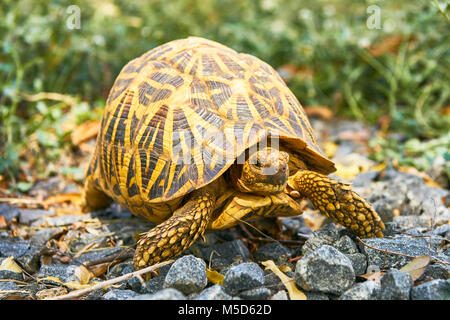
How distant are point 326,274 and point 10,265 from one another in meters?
1.77

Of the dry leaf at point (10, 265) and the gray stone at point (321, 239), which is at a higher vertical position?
the gray stone at point (321, 239)

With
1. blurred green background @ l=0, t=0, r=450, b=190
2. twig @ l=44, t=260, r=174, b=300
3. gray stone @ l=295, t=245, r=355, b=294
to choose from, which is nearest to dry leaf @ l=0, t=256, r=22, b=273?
twig @ l=44, t=260, r=174, b=300

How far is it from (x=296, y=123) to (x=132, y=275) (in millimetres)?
1270

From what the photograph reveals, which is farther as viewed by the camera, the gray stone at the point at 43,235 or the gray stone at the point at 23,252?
Result: the gray stone at the point at 43,235

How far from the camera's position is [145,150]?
2561 millimetres

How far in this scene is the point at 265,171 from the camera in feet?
7.35

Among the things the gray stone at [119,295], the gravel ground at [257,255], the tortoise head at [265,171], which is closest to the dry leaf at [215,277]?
the gravel ground at [257,255]

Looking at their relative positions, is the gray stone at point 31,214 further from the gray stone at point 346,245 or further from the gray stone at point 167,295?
the gray stone at point 346,245

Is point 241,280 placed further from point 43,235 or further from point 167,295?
point 43,235

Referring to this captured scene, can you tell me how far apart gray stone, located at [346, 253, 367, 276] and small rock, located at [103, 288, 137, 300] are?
1.08 meters

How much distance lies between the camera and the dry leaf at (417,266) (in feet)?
6.59

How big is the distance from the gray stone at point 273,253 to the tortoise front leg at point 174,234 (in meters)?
0.43

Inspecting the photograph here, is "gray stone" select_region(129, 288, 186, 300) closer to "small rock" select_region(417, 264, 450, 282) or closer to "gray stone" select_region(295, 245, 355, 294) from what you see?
"gray stone" select_region(295, 245, 355, 294)

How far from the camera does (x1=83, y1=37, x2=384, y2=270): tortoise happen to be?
7.51 feet
